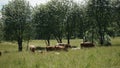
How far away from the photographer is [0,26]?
214ft

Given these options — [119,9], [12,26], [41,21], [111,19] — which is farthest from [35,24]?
[119,9]

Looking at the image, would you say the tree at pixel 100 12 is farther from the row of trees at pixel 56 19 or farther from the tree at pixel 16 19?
the tree at pixel 16 19

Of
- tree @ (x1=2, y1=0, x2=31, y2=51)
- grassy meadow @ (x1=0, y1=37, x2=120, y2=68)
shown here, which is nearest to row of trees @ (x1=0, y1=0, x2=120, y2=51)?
tree @ (x1=2, y1=0, x2=31, y2=51)

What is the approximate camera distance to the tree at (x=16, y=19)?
63.0 meters

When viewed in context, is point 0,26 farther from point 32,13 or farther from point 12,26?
point 32,13

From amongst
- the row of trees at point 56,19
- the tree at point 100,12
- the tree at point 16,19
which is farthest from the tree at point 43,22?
the tree at point 100,12

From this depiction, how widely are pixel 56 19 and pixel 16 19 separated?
1119 cm

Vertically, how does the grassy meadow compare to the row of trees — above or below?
below

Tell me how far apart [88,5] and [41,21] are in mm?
13661

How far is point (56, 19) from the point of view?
221 feet

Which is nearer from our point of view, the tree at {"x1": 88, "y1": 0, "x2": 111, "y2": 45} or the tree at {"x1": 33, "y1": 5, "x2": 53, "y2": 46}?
the tree at {"x1": 88, "y1": 0, "x2": 111, "y2": 45}

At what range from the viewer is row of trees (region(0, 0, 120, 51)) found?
63.7 meters

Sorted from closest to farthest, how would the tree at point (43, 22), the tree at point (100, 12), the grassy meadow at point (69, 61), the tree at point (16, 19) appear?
the grassy meadow at point (69, 61)
the tree at point (16, 19)
the tree at point (100, 12)
the tree at point (43, 22)

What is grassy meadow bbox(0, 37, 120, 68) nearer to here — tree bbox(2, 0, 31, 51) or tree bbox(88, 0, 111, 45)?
tree bbox(2, 0, 31, 51)
